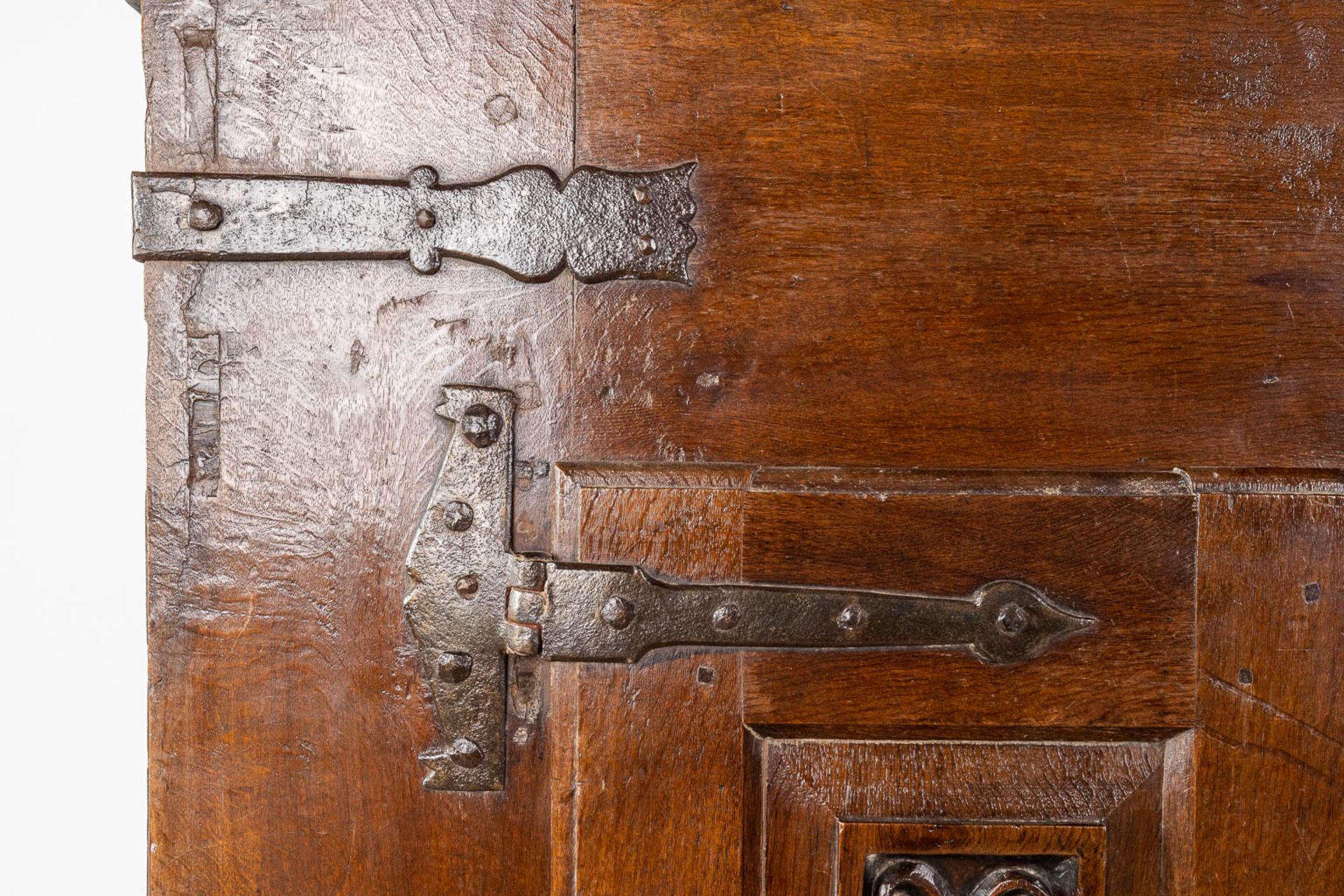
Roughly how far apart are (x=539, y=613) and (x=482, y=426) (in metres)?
0.13

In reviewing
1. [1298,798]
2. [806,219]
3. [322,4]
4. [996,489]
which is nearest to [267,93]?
[322,4]

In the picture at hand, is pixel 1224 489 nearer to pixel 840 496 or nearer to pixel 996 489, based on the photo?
pixel 996 489

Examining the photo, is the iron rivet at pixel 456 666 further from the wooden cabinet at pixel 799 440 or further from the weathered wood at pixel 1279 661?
the weathered wood at pixel 1279 661

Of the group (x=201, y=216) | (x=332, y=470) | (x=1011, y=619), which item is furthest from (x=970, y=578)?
(x=201, y=216)

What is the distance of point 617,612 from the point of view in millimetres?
625

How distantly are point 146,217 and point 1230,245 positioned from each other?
748mm

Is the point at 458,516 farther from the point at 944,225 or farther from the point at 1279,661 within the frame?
the point at 1279,661

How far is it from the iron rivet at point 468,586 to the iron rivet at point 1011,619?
356mm

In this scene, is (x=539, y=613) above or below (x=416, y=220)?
below

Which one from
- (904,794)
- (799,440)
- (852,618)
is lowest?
(904,794)

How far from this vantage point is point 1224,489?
2.13 ft

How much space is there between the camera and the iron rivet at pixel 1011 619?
25.2 inches

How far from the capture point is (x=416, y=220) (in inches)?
25.1

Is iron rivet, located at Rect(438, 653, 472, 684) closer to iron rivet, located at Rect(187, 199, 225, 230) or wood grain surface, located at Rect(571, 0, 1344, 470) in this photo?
wood grain surface, located at Rect(571, 0, 1344, 470)
